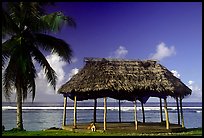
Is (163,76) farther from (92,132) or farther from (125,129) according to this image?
(92,132)

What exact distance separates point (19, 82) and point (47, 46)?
2.04m

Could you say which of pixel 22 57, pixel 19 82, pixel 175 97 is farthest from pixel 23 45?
pixel 175 97

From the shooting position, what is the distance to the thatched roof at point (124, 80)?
50.3 feet

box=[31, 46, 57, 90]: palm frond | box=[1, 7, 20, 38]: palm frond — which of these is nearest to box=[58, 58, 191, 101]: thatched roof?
box=[31, 46, 57, 90]: palm frond

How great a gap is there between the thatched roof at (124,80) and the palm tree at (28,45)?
129 cm

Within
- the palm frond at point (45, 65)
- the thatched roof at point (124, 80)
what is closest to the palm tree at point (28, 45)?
the palm frond at point (45, 65)

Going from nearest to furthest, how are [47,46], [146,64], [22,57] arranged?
[22,57], [47,46], [146,64]

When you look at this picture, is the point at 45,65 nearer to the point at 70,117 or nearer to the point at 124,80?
the point at 124,80

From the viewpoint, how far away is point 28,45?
1523 cm

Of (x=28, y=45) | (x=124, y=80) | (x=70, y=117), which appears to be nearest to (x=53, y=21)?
(x=28, y=45)

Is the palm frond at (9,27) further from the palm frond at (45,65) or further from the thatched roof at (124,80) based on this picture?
the thatched roof at (124,80)

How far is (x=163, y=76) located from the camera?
1603cm

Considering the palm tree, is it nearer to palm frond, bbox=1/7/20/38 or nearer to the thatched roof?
palm frond, bbox=1/7/20/38

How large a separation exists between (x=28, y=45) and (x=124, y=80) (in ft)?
14.4
